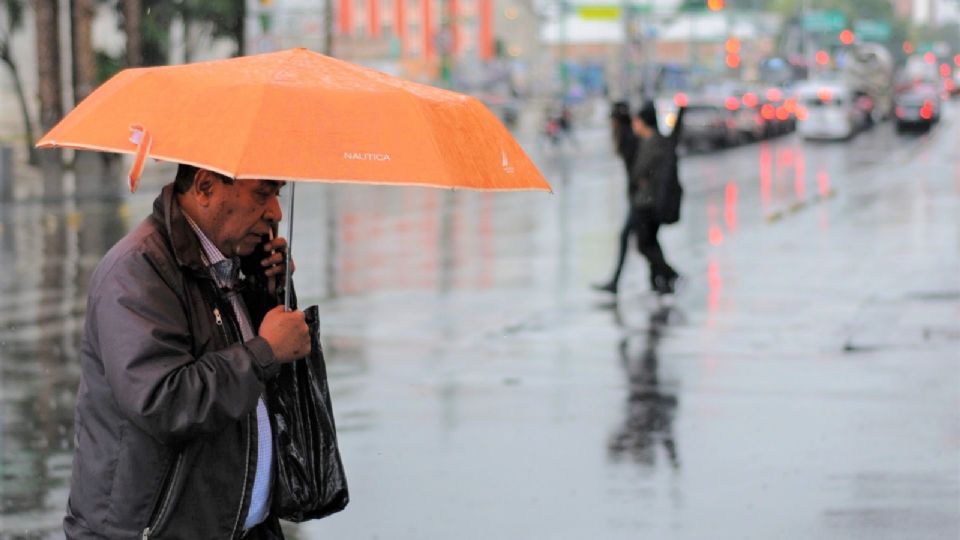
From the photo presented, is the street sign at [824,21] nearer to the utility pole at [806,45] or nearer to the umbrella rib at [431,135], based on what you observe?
the utility pole at [806,45]

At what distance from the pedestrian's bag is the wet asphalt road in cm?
299

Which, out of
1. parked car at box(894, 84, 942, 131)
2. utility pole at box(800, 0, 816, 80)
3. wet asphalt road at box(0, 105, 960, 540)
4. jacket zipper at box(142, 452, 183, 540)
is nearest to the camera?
jacket zipper at box(142, 452, 183, 540)

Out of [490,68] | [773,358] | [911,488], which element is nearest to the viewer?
[911,488]

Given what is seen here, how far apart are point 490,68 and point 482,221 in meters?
89.6

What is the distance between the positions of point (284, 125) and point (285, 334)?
18.5 inches

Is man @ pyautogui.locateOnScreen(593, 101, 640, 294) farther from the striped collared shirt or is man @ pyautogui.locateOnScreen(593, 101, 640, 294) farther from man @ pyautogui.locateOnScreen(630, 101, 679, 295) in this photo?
the striped collared shirt

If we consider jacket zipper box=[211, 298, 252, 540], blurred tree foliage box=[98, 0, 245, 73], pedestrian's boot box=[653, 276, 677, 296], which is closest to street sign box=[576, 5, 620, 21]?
blurred tree foliage box=[98, 0, 245, 73]

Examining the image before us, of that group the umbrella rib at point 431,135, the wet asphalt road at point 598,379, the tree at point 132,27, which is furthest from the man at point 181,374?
the tree at point 132,27

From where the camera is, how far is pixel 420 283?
16.4m

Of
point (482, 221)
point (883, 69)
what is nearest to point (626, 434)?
point (482, 221)

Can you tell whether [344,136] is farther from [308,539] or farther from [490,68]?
[490,68]

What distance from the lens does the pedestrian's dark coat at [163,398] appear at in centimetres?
355

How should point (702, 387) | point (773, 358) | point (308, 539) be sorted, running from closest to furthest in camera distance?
point (308, 539)
point (702, 387)
point (773, 358)

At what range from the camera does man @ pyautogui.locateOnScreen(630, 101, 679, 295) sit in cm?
1514
